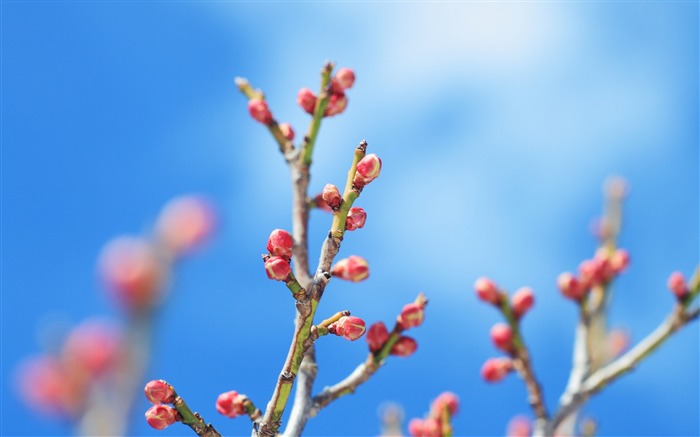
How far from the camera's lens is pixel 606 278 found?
4.37 meters

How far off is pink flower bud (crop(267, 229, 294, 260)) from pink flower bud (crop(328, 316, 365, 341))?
0.28m

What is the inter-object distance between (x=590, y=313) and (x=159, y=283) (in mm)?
2490

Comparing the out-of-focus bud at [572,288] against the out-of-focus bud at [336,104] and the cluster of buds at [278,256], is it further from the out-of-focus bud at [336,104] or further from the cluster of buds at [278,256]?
the cluster of buds at [278,256]

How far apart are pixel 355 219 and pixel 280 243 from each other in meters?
0.25

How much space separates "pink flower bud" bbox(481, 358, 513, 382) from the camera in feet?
13.6

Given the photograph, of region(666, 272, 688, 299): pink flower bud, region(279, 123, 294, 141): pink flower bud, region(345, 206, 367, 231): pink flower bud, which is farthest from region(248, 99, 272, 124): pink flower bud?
region(666, 272, 688, 299): pink flower bud

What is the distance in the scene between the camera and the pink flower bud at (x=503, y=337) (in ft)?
13.5

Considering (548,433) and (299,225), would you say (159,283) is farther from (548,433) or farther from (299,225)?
(548,433)

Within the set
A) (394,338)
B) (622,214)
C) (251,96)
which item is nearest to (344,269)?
(394,338)

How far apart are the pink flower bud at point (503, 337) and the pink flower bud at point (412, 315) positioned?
1270mm

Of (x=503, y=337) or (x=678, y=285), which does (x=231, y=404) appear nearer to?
(x=503, y=337)

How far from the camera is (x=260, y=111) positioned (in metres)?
3.67

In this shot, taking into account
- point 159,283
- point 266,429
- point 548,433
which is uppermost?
point 159,283

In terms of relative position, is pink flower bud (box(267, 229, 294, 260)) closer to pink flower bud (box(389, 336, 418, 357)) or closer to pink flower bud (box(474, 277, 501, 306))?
pink flower bud (box(389, 336, 418, 357))
